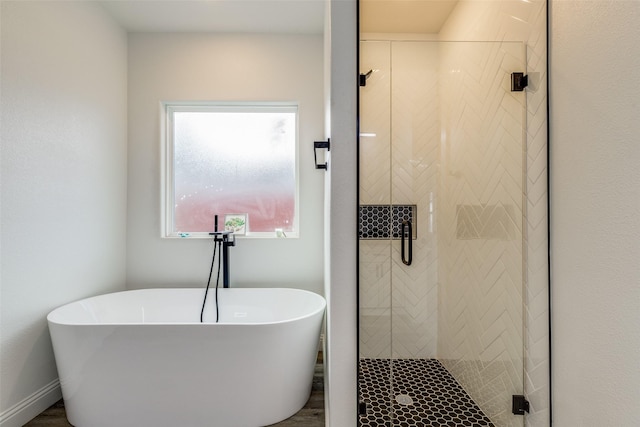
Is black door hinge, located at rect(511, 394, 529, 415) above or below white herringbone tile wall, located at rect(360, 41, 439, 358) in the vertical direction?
below

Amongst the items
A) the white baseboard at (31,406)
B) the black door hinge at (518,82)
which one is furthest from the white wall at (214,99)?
the black door hinge at (518,82)

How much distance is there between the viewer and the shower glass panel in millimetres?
1443

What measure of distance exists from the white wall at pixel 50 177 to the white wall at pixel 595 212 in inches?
100

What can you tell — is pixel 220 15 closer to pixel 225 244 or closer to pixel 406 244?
pixel 225 244

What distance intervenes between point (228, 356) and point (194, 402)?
302mm

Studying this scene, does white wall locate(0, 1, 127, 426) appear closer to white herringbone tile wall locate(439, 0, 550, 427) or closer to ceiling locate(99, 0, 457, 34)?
ceiling locate(99, 0, 457, 34)

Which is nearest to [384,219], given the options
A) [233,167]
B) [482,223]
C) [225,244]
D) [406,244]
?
[406,244]

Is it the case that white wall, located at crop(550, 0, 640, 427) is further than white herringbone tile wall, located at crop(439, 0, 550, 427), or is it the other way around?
white herringbone tile wall, located at crop(439, 0, 550, 427)

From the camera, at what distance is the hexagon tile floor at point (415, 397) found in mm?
1428

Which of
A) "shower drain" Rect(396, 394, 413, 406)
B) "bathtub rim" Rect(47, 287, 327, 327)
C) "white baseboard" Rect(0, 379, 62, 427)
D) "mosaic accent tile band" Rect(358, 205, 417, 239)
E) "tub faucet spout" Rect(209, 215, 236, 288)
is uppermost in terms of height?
"mosaic accent tile band" Rect(358, 205, 417, 239)

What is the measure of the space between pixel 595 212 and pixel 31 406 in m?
2.80

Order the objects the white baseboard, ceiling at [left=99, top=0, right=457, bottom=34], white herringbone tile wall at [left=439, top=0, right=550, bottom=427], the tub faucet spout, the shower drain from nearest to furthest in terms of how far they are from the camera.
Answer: white herringbone tile wall at [left=439, top=0, right=550, bottom=427] < the shower drain < the white baseboard < ceiling at [left=99, top=0, right=457, bottom=34] < the tub faucet spout

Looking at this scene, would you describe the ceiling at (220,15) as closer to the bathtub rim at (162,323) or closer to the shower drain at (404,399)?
the bathtub rim at (162,323)

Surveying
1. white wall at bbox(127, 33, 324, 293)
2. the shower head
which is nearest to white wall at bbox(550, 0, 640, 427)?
the shower head
